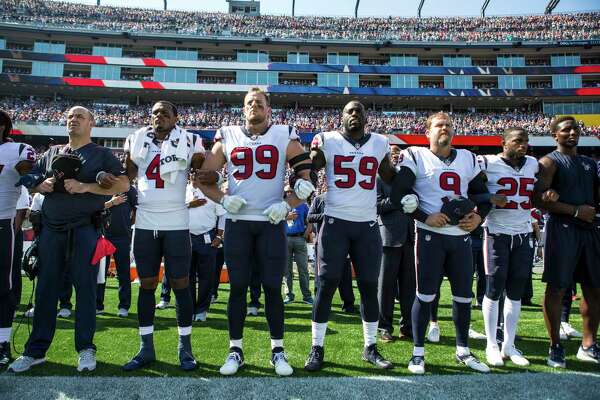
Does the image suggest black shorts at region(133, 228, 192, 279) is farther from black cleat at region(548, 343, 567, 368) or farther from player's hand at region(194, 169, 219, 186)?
black cleat at region(548, 343, 567, 368)

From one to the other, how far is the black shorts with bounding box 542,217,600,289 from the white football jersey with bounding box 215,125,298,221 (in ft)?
9.72

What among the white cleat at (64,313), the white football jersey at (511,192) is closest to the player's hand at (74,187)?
the white cleat at (64,313)

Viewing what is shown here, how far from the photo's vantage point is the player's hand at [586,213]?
165 inches

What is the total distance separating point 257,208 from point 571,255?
330cm

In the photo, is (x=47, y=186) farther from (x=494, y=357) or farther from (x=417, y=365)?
(x=494, y=357)

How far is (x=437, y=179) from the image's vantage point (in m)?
4.00

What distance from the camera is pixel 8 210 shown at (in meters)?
4.18

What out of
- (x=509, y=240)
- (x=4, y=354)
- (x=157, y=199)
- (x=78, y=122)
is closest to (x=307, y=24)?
(x=78, y=122)

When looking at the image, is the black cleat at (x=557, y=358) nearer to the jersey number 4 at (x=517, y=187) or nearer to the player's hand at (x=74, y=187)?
the jersey number 4 at (x=517, y=187)

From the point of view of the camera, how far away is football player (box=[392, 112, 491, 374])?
12.5 feet

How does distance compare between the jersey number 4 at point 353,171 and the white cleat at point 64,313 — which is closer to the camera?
the jersey number 4 at point 353,171

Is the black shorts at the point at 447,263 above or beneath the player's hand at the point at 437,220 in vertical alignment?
beneath

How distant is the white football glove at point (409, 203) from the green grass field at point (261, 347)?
4.90ft

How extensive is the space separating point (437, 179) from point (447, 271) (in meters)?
0.90
